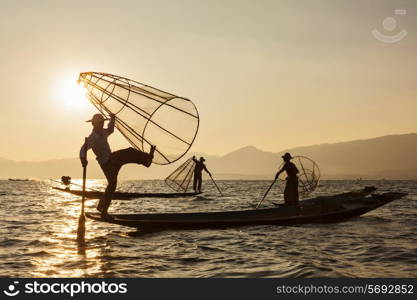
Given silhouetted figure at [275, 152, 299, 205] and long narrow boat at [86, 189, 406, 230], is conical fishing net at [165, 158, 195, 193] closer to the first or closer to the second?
silhouetted figure at [275, 152, 299, 205]

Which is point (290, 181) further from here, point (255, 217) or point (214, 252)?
point (214, 252)

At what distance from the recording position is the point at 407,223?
54.9 ft

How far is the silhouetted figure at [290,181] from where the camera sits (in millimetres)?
15945

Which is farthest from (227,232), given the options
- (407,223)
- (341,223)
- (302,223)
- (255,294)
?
(407,223)

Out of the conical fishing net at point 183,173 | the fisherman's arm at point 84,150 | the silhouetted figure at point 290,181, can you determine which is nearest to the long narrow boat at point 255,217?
the silhouetted figure at point 290,181

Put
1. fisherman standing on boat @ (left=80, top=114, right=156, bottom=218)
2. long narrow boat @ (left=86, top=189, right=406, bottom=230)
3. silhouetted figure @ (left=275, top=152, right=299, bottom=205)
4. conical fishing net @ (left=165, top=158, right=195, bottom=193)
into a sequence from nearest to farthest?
fisherman standing on boat @ (left=80, top=114, right=156, bottom=218) → long narrow boat @ (left=86, top=189, right=406, bottom=230) → silhouetted figure @ (left=275, top=152, right=299, bottom=205) → conical fishing net @ (left=165, top=158, right=195, bottom=193)

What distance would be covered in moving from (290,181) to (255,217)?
2378 mm

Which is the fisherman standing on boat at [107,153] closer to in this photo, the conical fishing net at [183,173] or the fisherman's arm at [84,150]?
the fisherman's arm at [84,150]

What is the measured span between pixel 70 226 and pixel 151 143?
4.50m

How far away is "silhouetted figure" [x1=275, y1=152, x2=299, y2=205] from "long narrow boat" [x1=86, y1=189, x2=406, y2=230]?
1.05m

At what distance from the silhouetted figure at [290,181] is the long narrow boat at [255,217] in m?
1.05

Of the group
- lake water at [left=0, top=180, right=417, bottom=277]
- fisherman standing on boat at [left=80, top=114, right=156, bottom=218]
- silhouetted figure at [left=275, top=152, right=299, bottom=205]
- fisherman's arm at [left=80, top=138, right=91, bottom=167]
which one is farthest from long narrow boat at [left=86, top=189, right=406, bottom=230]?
fisherman's arm at [left=80, top=138, right=91, bottom=167]

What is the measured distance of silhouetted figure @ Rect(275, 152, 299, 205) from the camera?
15.9 meters

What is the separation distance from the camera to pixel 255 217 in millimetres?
14578
